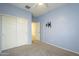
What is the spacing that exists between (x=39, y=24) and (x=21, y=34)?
1.53 meters

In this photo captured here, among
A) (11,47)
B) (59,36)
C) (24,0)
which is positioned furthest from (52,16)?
(24,0)

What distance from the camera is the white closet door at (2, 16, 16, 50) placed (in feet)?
11.2

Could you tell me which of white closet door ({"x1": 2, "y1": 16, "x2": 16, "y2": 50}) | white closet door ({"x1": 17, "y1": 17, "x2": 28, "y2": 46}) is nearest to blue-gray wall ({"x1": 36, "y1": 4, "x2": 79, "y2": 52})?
white closet door ({"x1": 17, "y1": 17, "x2": 28, "y2": 46})

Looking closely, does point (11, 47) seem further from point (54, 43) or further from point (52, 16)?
point (52, 16)

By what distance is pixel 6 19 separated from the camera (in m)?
3.50

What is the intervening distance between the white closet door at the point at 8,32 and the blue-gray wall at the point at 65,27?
1746 mm

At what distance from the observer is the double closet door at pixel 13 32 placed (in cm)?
346

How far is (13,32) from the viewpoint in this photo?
3887 millimetres

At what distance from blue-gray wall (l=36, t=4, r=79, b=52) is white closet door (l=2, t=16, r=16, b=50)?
1.75m

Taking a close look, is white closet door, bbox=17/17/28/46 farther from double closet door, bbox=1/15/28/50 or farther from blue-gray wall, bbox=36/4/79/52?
blue-gray wall, bbox=36/4/79/52

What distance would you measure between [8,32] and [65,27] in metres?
2.51

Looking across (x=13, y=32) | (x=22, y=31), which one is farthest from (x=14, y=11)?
(x=22, y=31)

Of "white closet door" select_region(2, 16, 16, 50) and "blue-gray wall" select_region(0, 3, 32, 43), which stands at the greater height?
"blue-gray wall" select_region(0, 3, 32, 43)

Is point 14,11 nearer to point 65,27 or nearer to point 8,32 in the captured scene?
point 8,32
